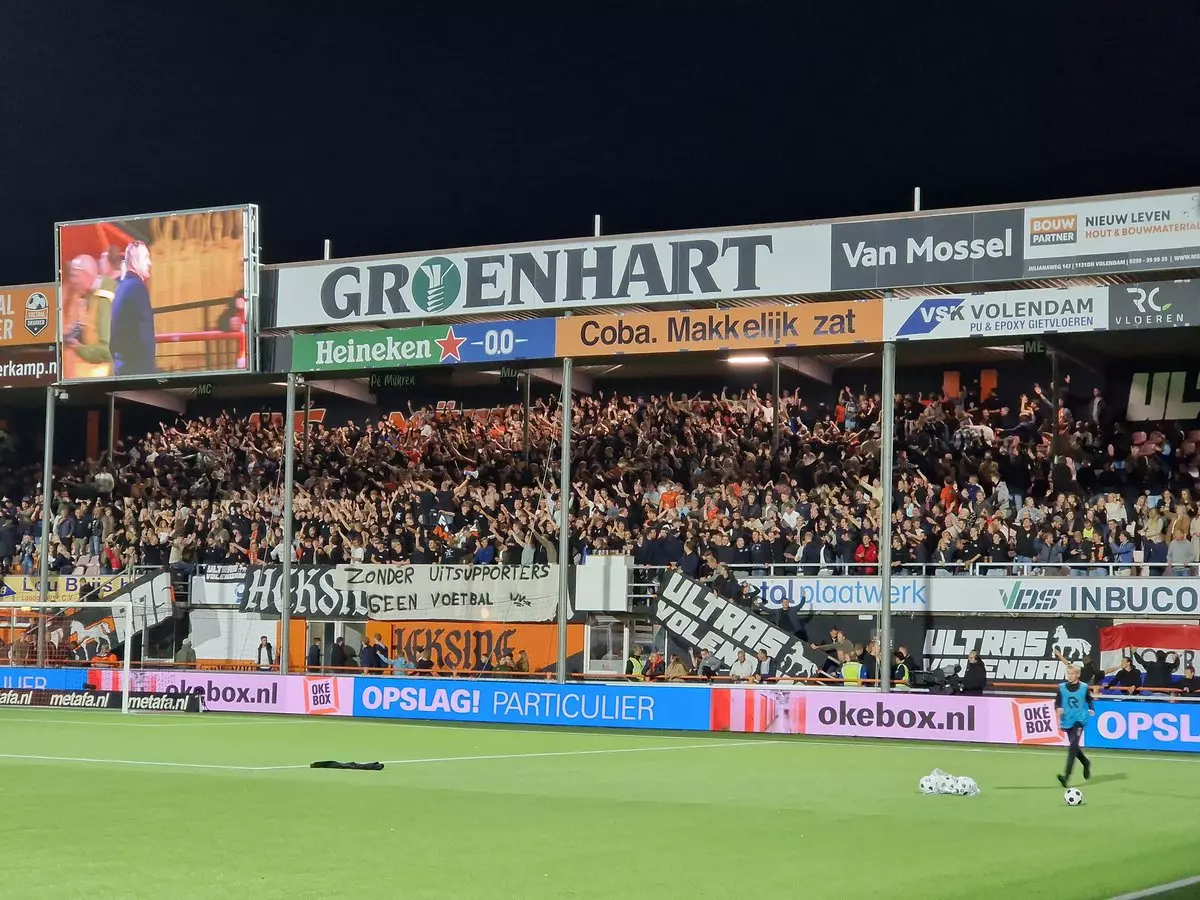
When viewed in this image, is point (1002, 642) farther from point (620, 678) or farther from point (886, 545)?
point (620, 678)

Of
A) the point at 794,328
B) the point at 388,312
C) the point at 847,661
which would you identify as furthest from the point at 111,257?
the point at 847,661

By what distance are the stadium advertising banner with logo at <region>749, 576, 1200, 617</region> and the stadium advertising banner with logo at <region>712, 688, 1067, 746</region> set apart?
3.35 m

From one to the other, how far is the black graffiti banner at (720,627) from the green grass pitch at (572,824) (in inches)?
290

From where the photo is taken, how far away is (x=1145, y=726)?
27.2 m

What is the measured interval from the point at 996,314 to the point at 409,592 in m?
14.6

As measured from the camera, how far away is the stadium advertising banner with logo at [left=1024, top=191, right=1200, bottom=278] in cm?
2936

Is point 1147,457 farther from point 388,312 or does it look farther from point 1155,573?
point 388,312

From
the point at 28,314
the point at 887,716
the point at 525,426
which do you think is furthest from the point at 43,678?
the point at 887,716

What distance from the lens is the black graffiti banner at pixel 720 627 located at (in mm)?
33062

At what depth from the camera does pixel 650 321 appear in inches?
1310

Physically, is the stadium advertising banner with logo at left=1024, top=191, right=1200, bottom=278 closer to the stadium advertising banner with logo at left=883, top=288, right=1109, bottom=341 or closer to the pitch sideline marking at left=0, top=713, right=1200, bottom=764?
the stadium advertising banner with logo at left=883, top=288, right=1109, bottom=341

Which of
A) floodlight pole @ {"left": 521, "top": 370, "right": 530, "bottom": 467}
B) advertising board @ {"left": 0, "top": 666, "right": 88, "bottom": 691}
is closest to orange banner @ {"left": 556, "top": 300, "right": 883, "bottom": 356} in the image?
floodlight pole @ {"left": 521, "top": 370, "right": 530, "bottom": 467}

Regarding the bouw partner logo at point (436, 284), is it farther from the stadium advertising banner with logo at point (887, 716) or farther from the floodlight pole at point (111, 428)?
the floodlight pole at point (111, 428)

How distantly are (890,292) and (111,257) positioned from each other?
18.0m
